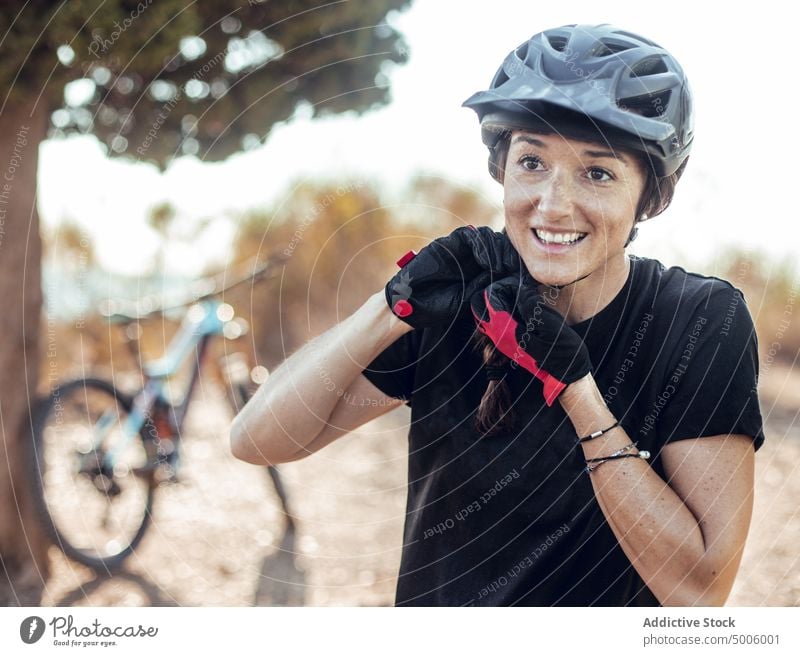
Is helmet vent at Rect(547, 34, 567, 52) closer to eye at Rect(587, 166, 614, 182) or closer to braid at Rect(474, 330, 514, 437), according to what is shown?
eye at Rect(587, 166, 614, 182)

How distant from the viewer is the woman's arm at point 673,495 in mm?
1296

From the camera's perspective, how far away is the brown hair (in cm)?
140

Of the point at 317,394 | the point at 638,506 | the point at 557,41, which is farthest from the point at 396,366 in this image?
the point at 557,41

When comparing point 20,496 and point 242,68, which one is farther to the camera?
point 20,496

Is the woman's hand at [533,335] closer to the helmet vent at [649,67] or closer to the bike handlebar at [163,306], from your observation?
the helmet vent at [649,67]

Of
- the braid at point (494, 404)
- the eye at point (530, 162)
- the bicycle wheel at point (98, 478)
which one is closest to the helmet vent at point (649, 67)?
the eye at point (530, 162)

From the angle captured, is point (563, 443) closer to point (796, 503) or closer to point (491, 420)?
point (491, 420)

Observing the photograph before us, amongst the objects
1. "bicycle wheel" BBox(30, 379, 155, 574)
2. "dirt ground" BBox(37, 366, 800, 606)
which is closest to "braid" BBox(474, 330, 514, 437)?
"dirt ground" BBox(37, 366, 800, 606)

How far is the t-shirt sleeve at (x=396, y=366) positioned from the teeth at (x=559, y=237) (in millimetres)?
275

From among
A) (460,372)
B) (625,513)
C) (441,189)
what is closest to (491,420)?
(460,372)

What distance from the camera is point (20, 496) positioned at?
9.11ft

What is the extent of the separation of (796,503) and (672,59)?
2899mm
